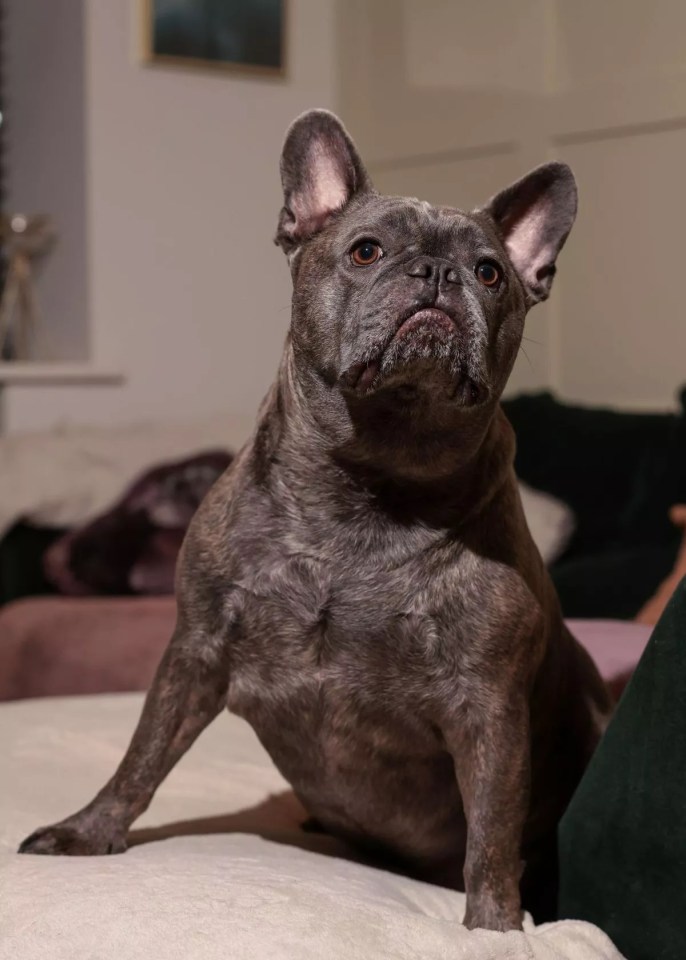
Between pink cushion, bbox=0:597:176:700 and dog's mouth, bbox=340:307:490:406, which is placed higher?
dog's mouth, bbox=340:307:490:406

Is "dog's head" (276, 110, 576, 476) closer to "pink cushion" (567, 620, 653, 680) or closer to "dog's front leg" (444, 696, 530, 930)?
"dog's front leg" (444, 696, 530, 930)

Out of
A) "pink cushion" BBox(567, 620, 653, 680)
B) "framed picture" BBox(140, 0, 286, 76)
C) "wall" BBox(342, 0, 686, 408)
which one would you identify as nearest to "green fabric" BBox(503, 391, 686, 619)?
"wall" BBox(342, 0, 686, 408)

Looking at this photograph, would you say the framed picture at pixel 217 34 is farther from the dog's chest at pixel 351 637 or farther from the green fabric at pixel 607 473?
the dog's chest at pixel 351 637

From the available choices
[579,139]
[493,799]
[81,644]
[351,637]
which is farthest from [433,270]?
[579,139]

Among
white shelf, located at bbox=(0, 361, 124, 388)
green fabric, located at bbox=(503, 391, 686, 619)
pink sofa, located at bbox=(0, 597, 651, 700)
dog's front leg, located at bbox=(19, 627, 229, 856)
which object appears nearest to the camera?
dog's front leg, located at bbox=(19, 627, 229, 856)

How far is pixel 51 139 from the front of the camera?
5238 mm

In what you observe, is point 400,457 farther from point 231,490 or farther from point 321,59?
point 321,59

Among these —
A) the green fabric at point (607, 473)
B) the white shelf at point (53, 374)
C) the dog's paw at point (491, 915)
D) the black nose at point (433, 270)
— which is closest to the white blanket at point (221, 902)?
the dog's paw at point (491, 915)

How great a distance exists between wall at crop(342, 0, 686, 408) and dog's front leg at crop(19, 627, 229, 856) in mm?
2845

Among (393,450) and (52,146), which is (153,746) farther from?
(52,146)

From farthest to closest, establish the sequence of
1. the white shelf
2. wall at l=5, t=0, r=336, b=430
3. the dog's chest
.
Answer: wall at l=5, t=0, r=336, b=430, the white shelf, the dog's chest

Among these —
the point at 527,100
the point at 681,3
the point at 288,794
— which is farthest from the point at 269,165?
the point at 288,794

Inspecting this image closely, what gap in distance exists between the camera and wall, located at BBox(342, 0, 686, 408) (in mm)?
4270

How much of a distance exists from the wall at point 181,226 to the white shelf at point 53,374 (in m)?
0.03
